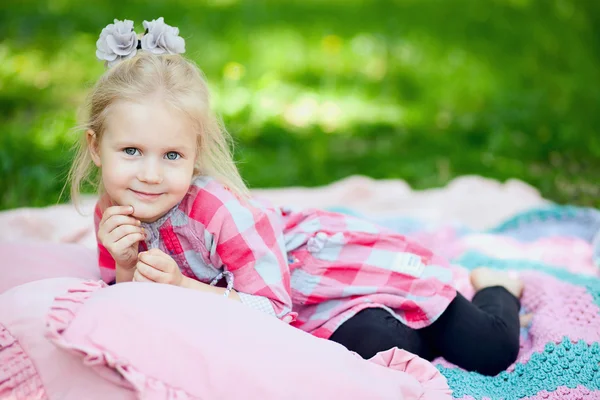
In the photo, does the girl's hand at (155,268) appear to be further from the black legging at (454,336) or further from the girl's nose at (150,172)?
the black legging at (454,336)

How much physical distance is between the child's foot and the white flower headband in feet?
4.06

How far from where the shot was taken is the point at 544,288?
235cm

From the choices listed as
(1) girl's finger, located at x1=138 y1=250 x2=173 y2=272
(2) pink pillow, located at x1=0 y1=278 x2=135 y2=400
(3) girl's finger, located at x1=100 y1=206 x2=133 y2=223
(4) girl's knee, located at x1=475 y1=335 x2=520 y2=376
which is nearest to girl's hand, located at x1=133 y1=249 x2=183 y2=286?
(1) girl's finger, located at x1=138 y1=250 x2=173 y2=272

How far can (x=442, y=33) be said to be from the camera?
579cm

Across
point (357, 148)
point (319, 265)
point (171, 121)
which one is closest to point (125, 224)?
point (171, 121)

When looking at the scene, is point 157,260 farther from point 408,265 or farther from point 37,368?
point 408,265

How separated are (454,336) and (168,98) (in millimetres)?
1043

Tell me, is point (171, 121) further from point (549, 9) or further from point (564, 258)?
point (549, 9)

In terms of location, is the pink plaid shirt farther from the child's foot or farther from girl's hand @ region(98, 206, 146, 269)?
the child's foot

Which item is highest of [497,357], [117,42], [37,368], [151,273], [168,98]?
[117,42]

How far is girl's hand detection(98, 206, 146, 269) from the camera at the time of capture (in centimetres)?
177

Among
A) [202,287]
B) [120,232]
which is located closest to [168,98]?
[120,232]

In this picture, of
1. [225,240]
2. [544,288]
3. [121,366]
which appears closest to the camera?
[121,366]

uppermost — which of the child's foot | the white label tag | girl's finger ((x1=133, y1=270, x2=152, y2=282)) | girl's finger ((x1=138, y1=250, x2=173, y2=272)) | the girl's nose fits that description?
the girl's nose
